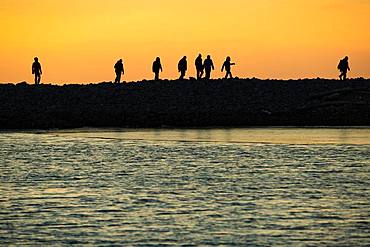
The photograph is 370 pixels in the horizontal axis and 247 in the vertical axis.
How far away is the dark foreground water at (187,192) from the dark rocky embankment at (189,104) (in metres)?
16.6

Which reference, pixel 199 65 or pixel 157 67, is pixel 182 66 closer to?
pixel 199 65

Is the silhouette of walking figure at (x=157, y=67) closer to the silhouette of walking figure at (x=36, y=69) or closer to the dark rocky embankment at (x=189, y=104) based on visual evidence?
the dark rocky embankment at (x=189, y=104)

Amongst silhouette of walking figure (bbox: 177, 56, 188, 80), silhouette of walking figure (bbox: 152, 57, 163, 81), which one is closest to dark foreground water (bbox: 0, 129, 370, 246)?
silhouette of walking figure (bbox: 177, 56, 188, 80)

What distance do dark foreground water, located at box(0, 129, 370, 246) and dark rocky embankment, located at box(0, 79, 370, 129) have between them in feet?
54.4

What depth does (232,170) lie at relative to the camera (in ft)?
89.0

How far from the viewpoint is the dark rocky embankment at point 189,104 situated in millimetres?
54656

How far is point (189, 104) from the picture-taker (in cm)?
6259

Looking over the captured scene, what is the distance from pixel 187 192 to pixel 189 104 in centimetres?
4028

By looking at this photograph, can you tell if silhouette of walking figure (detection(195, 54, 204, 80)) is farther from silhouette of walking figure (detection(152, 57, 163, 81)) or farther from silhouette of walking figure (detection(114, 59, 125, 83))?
silhouette of walking figure (detection(114, 59, 125, 83))

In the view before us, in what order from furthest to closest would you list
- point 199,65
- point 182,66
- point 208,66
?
point 182,66, point 208,66, point 199,65

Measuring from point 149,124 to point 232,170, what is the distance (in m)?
27.1

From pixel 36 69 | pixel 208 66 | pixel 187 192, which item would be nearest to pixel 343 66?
pixel 208 66

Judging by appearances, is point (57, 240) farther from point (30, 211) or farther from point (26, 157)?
point (26, 157)

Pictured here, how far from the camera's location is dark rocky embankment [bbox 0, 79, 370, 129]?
5466 centimetres
